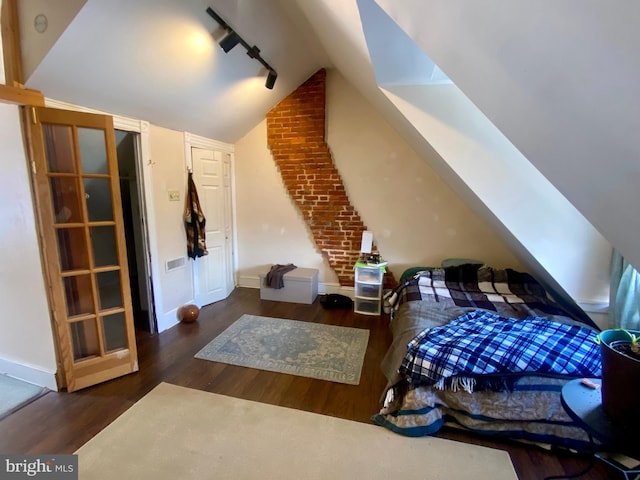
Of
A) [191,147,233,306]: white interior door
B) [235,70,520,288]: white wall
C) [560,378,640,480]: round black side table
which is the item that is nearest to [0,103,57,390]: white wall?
[191,147,233,306]: white interior door

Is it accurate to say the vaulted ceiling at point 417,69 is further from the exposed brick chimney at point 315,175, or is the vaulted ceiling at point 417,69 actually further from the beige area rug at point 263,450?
the beige area rug at point 263,450

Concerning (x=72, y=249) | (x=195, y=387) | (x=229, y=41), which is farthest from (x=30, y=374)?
(x=229, y=41)

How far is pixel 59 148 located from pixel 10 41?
2.16 ft

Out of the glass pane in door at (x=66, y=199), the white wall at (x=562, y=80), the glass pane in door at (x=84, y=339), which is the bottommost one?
the glass pane in door at (x=84, y=339)

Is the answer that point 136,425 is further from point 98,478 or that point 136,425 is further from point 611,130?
point 611,130

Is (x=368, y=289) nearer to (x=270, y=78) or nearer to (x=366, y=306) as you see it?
(x=366, y=306)

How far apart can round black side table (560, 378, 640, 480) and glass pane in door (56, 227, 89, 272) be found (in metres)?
3.01

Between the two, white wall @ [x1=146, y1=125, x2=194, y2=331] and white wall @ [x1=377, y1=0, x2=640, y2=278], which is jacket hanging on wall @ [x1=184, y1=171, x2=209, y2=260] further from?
white wall @ [x1=377, y1=0, x2=640, y2=278]

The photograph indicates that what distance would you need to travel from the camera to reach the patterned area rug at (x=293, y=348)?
260 cm

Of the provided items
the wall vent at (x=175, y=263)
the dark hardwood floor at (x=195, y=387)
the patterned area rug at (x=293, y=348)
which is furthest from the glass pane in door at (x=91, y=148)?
the patterned area rug at (x=293, y=348)

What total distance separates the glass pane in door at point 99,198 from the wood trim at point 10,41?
0.75m

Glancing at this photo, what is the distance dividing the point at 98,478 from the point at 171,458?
34 centimetres

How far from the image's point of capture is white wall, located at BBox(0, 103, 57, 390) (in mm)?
2084

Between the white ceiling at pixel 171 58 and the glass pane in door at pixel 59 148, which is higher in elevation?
the white ceiling at pixel 171 58
